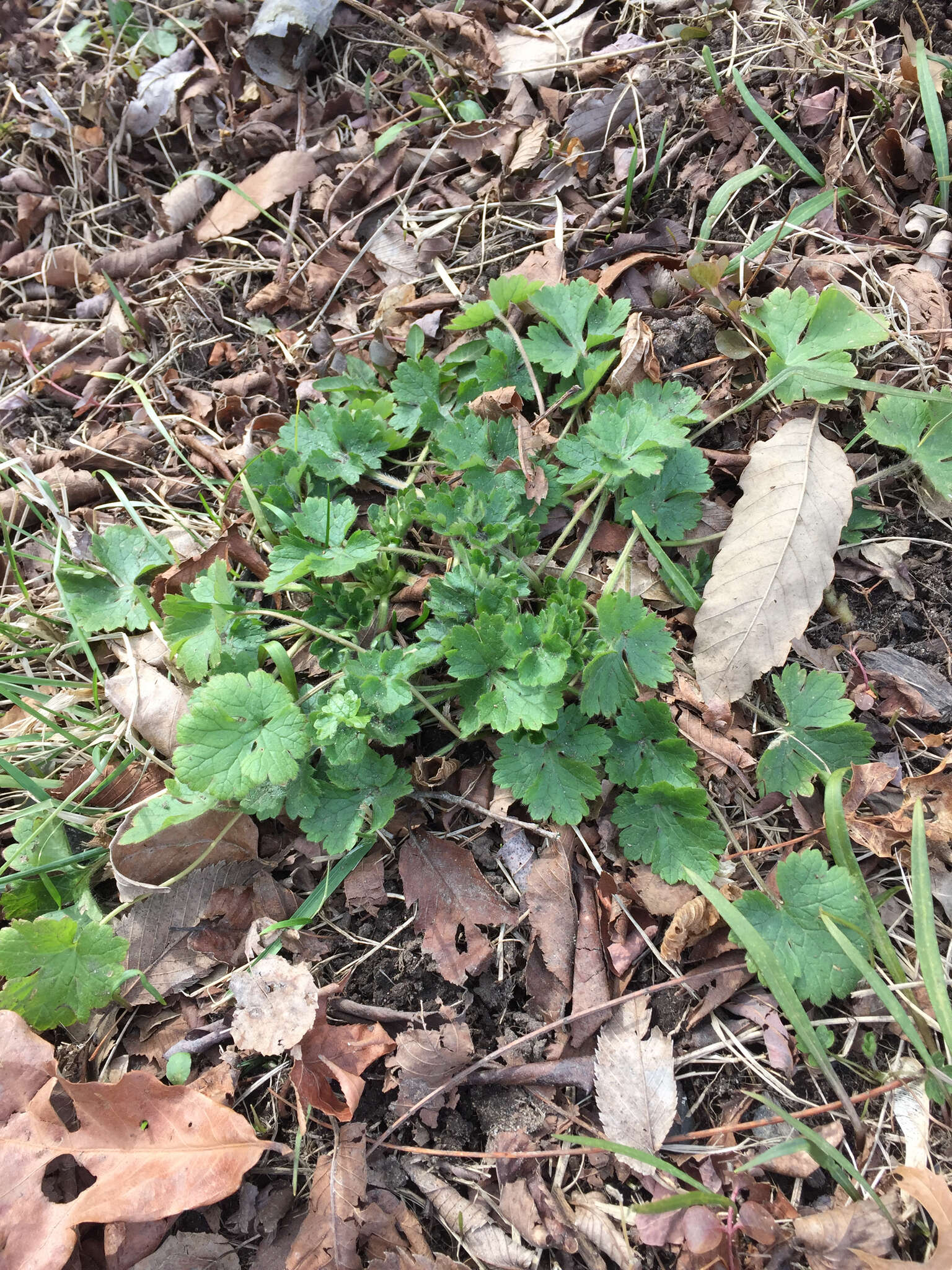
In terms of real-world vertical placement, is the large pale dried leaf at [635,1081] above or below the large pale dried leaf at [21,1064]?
A: below

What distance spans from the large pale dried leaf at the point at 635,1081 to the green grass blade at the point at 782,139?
2.41 meters

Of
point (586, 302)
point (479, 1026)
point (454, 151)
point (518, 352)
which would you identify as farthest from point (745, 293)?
point (479, 1026)

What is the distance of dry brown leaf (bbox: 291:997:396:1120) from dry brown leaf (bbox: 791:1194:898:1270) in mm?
874

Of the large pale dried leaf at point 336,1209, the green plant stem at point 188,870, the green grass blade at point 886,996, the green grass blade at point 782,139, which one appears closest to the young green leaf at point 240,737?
the green plant stem at point 188,870

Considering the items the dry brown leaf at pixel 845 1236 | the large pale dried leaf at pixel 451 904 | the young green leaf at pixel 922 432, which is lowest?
the dry brown leaf at pixel 845 1236

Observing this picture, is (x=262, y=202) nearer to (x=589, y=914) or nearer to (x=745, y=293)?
(x=745, y=293)

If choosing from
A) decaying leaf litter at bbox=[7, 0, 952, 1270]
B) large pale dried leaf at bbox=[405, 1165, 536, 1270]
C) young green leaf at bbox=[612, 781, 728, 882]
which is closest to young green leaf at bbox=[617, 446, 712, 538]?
decaying leaf litter at bbox=[7, 0, 952, 1270]

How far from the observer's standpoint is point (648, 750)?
1840 mm

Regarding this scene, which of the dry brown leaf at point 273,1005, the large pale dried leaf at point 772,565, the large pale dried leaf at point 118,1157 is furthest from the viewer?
the large pale dried leaf at point 772,565

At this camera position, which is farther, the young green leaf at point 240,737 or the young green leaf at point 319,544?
the young green leaf at point 319,544

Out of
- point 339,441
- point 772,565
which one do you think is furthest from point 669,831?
point 339,441

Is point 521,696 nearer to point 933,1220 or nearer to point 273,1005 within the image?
point 273,1005

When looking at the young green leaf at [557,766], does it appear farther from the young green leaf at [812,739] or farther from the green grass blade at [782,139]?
the green grass blade at [782,139]

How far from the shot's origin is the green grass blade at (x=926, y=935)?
1.45m
